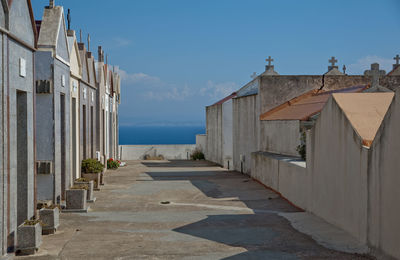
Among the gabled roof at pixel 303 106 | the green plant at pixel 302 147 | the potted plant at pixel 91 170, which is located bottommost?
the potted plant at pixel 91 170

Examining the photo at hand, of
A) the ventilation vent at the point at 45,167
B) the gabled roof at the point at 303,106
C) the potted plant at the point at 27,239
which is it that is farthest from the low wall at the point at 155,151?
the potted plant at the point at 27,239

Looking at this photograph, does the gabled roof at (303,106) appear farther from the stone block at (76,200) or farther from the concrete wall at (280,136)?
the stone block at (76,200)

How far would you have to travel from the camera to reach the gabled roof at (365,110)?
9008 mm

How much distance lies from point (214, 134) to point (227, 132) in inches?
126

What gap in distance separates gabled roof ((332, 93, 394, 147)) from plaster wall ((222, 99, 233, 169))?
55.4ft

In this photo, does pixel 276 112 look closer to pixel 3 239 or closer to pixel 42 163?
pixel 42 163

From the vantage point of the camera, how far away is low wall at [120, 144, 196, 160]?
36.9 meters

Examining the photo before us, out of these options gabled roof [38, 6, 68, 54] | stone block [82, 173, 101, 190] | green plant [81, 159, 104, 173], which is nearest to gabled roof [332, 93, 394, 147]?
gabled roof [38, 6, 68, 54]

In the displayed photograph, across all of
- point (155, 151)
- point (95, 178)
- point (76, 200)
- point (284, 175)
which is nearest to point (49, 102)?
point (76, 200)

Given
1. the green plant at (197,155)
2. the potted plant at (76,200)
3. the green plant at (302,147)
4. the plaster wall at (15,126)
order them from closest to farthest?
the plaster wall at (15,126) < the potted plant at (76,200) < the green plant at (302,147) < the green plant at (197,155)

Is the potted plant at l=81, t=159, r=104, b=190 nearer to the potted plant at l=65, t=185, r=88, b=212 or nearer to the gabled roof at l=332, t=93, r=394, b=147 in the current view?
the potted plant at l=65, t=185, r=88, b=212

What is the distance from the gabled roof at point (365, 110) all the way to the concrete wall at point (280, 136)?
18.6ft

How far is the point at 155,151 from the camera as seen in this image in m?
37.2

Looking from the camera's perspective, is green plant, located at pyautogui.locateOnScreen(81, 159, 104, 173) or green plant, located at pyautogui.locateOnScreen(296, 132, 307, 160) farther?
green plant, located at pyautogui.locateOnScreen(81, 159, 104, 173)
